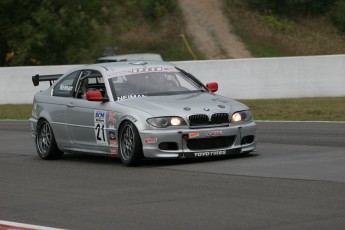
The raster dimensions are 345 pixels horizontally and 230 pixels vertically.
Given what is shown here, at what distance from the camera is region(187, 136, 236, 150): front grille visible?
12.6 meters

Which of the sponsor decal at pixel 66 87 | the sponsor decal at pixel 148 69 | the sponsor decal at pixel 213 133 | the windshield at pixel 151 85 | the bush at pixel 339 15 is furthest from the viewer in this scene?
the bush at pixel 339 15

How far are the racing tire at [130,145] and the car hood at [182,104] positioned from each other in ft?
0.96

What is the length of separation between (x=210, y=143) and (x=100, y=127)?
5.27ft

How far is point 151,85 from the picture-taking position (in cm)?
1361

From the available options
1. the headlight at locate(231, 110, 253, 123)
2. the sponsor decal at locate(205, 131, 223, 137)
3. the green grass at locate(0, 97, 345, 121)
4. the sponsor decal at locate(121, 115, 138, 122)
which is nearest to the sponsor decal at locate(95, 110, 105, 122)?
the sponsor decal at locate(121, 115, 138, 122)

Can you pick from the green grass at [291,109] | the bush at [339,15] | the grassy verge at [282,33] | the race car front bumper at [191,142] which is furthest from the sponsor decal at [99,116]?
the bush at [339,15]

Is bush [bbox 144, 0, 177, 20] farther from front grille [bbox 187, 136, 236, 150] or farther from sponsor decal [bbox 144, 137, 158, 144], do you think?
sponsor decal [bbox 144, 137, 158, 144]

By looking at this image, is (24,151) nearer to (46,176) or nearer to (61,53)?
(46,176)

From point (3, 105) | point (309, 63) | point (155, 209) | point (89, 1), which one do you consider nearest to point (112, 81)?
point (155, 209)

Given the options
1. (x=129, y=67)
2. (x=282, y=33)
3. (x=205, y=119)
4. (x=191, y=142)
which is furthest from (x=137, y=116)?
(x=282, y=33)

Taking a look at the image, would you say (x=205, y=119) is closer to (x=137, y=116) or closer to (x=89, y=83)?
(x=137, y=116)

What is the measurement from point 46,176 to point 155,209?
3.48 m

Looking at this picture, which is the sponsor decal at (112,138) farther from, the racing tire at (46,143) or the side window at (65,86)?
the racing tire at (46,143)

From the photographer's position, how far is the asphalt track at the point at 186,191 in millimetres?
8422
